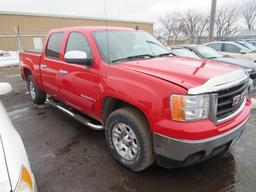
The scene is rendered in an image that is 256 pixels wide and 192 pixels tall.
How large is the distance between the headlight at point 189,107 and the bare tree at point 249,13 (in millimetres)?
53074

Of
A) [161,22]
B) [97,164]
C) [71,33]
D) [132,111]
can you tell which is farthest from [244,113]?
[161,22]

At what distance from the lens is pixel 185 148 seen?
6.61 ft

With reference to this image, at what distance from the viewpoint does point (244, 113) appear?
254 cm

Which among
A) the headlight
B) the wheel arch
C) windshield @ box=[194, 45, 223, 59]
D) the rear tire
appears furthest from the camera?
windshield @ box=[194, 45, 223, 59]

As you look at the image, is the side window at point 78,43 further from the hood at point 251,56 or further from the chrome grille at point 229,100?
the hood at point 251,56

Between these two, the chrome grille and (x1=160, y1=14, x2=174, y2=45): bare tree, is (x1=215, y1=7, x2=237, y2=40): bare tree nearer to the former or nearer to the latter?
(x1=160, y1=14, x2=174, y2=45): bare tree

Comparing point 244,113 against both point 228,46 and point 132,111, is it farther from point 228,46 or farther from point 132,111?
point 228,46

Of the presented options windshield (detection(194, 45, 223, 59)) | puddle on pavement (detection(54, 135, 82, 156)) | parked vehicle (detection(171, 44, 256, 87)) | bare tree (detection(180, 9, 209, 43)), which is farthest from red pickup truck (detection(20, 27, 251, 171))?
bare tree (detection(180, 9, 209, 43))

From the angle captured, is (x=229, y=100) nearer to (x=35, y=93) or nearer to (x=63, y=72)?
(x=63, y=72)

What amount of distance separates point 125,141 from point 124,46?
151 centimetres

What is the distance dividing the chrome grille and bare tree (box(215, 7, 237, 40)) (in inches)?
1637

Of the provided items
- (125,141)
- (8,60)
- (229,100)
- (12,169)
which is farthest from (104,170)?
(8,60)

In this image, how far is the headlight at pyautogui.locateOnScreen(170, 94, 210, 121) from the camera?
1.97 metres

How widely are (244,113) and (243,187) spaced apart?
88 centimetres
